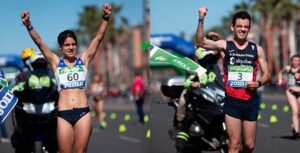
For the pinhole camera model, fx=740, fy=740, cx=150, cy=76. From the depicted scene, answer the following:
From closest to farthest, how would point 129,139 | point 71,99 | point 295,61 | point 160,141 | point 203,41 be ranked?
point 71,99 < point 203,41 < point 160,141 < point 295,61 < point 129,139

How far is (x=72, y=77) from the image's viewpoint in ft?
25.9

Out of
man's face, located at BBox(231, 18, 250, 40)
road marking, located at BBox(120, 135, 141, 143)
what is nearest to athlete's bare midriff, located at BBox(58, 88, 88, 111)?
man's face, located at BBox(231, 18, 250, 40)

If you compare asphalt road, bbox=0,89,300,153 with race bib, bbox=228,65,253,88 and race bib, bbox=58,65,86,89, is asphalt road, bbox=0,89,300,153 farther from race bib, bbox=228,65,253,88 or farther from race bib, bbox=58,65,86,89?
race bib, bbox=58,65,86,89

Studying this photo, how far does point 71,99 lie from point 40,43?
74 centimetres

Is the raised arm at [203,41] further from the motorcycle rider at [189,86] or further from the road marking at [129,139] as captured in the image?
the road marking at [129,139]

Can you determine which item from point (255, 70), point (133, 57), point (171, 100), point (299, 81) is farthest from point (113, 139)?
point (133, 57)

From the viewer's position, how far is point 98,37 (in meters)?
8.20

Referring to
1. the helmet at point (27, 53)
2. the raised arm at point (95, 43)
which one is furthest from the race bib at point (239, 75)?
the helmet at point (27, 53)

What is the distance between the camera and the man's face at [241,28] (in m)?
8.21

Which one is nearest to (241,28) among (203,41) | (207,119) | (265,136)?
(203,41)

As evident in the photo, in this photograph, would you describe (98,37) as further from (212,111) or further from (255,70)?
(212,111)

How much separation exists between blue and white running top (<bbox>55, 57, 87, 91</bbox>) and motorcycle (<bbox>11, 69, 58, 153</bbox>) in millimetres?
2378

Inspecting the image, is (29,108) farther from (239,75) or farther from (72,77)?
(239,75)

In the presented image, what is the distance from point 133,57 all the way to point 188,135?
466 feet
